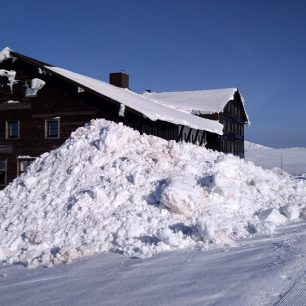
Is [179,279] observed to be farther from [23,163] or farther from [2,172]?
[2,172]

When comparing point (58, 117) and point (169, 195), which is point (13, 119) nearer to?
point (58, 117)

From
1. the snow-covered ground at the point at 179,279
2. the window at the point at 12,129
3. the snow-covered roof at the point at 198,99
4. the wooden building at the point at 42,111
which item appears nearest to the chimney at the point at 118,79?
the snow-covered roof at the point at 198,99

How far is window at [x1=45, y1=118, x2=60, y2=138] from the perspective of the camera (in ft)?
64.5

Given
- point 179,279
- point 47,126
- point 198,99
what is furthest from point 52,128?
point 198,99

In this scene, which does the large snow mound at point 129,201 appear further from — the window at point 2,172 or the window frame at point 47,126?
the window at point 2,172

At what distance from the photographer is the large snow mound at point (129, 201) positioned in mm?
10766

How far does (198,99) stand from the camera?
116 feet

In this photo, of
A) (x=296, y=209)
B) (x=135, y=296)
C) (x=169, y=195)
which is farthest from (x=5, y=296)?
(x=296, y=209)

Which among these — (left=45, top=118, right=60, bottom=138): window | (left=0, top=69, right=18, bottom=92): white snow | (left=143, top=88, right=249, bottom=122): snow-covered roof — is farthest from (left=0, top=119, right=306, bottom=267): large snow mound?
(left=143, top=88, right=249, bottom=122): snow-covered roof

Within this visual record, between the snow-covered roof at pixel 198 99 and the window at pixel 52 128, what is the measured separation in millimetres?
12002

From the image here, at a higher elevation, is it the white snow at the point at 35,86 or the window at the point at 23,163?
the white snow at the point at 35,86

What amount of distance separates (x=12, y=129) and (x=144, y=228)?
12.0m

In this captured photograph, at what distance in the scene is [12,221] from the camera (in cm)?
1324

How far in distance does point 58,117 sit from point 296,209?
11.8 m
